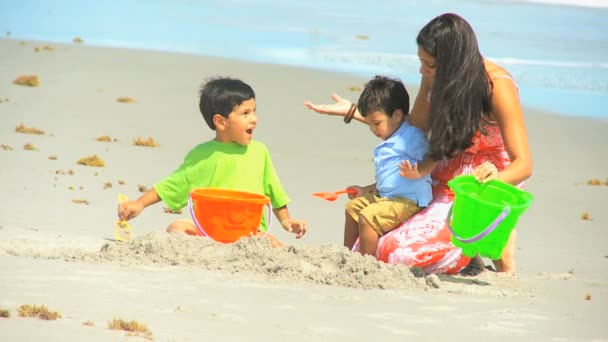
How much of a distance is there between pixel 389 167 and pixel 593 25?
25561 millimetres

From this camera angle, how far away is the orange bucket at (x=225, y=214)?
6023mm

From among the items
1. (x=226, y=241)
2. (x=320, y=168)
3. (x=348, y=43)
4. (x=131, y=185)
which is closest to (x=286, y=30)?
(x=348, y=43)

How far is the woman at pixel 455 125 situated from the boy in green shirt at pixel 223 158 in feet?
2.68

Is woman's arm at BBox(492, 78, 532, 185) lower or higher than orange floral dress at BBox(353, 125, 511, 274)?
higher

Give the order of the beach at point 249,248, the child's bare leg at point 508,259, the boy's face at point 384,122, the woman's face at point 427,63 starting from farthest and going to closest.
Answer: the child's bare leg at point 508,259, the boy's face at point 384,122, the woman's face at point 427,63, the beach at point 249,248

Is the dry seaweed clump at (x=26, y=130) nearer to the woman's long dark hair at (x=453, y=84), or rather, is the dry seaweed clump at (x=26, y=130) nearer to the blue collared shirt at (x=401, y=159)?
the blue collared shirt at (x=401, y=159)

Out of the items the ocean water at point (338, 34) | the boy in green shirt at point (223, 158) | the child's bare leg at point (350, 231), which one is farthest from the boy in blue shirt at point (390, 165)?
the ocean water at point (338, 34)

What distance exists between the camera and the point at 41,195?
804 centimetres

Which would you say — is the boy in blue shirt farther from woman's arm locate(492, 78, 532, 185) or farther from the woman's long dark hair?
woman's arm locate(492, 78, 532, 185)

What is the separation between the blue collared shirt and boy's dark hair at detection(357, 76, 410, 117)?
0.15 metres

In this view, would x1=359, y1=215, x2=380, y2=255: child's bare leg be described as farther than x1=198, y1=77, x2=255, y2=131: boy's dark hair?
No

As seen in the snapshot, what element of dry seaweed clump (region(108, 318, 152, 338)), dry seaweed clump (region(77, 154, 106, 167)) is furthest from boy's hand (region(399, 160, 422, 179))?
dry seaweed clump (region(77, 154, 106, 167))

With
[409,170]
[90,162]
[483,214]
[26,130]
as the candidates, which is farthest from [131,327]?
[26,130]

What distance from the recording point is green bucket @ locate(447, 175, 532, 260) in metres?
5.38
